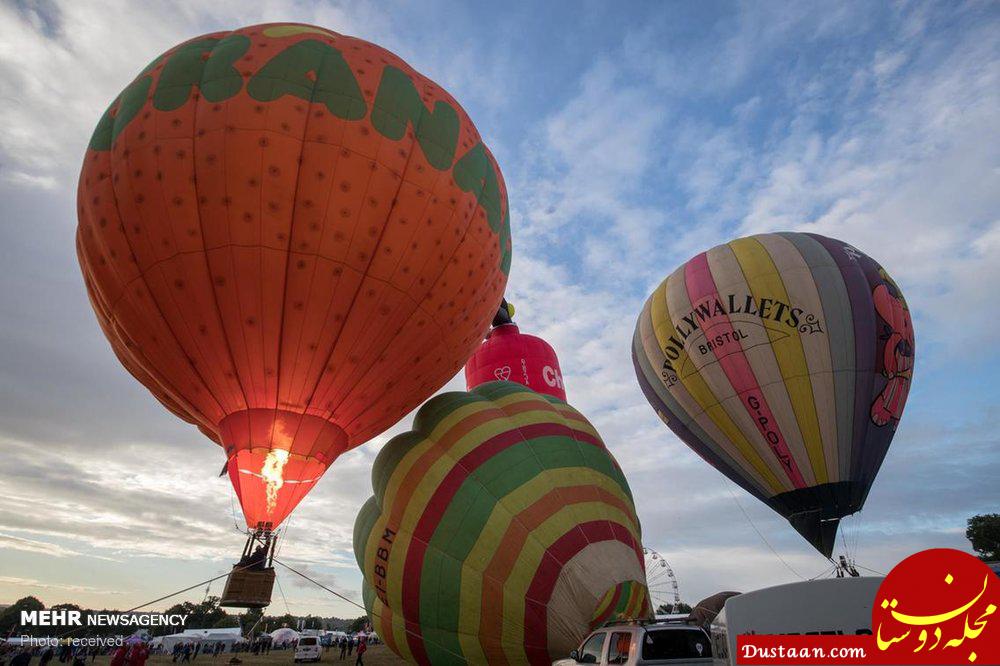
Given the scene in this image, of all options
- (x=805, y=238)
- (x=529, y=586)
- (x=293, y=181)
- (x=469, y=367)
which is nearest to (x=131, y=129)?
(x=293, y=181)

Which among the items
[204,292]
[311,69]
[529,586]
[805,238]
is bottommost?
[529,586]

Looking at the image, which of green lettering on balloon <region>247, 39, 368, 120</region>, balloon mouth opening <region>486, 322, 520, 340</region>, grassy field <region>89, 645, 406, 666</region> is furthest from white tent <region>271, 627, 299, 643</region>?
green lettering on balloon <region>247, 39, 368, 120</region>

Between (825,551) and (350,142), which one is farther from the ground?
(350,142)

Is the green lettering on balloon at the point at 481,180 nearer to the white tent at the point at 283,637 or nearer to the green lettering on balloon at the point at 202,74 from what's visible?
the green lettering on balloon at the point at 202,74

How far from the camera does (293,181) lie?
23.4 feet

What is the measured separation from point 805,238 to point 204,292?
14.5 metres

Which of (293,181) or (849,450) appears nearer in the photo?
(293,181)

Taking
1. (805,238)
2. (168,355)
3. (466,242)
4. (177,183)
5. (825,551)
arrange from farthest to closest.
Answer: (805,238)
(825,551)
(466,242)
(168,355)
(177,183)

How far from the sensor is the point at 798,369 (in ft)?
44.2

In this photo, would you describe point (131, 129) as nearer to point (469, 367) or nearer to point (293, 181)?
point (293, 181)

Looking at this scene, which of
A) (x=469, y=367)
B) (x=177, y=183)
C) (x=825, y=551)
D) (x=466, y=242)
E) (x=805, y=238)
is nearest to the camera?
(x=177, y=183)

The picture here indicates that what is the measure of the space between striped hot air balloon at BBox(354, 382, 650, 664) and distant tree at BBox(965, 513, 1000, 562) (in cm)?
4434

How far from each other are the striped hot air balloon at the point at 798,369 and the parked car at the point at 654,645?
930 centimetres

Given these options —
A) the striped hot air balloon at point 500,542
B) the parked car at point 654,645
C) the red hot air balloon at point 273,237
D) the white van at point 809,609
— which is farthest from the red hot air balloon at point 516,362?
the white van at point 809,609
